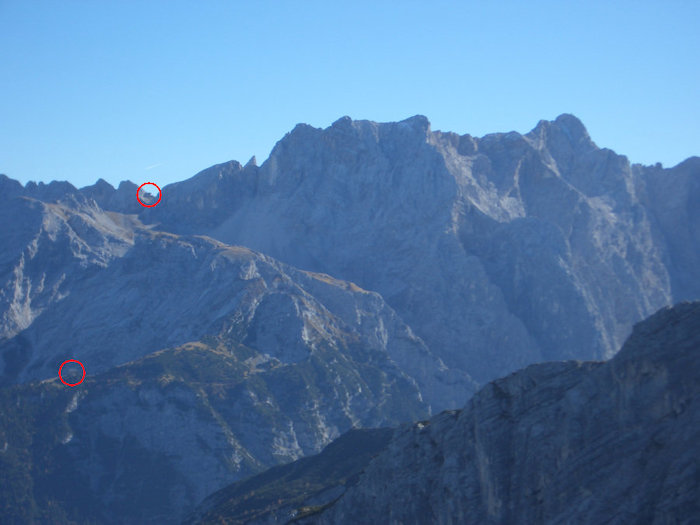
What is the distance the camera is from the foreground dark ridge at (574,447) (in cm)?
6969

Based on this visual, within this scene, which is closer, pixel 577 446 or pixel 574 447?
pixel 577 446

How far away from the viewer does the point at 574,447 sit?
76.4 m

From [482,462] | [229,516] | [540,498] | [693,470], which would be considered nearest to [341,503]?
[482,462]

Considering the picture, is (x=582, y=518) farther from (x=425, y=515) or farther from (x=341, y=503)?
(x=341, y=503)

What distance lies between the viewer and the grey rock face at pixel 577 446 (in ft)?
228

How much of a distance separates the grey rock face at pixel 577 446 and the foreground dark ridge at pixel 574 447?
0.08 meters

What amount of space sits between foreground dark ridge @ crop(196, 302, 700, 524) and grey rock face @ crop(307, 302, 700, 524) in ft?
0.27

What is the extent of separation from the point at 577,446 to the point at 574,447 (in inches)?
9.5

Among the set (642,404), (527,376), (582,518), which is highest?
(527,376)

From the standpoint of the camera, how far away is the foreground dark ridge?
69.7m

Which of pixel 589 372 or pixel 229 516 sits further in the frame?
pixel 229 516

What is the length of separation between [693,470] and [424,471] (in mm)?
29335

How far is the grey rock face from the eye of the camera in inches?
2741

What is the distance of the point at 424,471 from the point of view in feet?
300
